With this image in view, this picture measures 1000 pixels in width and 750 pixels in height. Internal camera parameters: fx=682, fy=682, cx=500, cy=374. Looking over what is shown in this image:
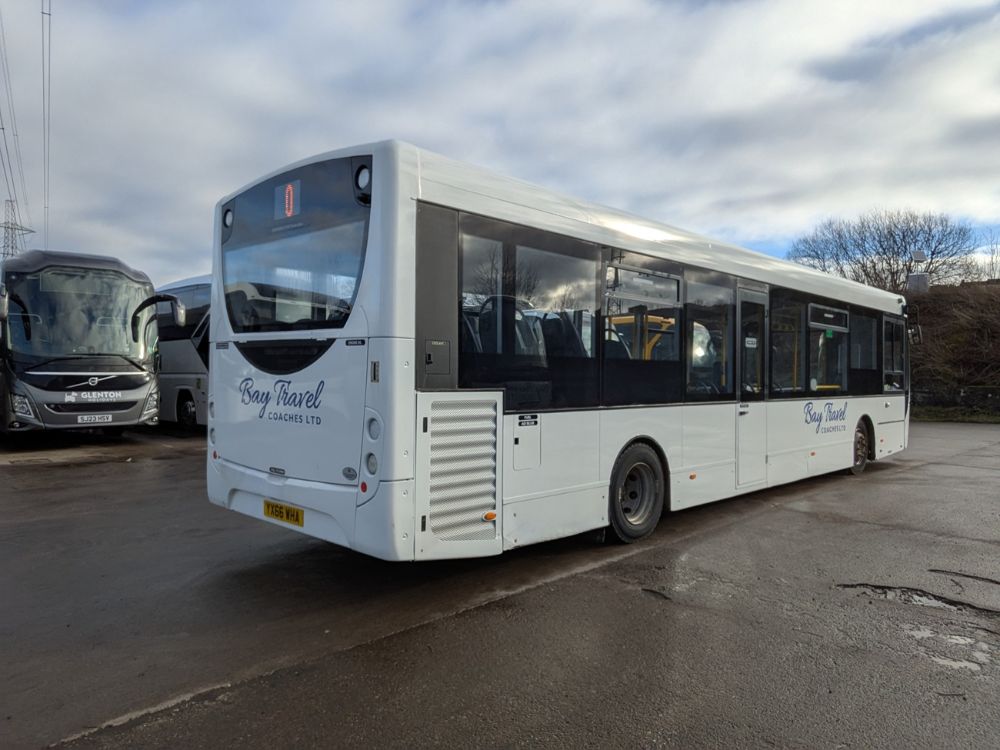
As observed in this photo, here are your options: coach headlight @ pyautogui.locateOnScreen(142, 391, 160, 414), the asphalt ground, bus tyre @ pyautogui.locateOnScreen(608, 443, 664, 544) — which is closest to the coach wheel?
coach headlight @ pyautogui.locateOnScreen(142, 391, 160, 414)

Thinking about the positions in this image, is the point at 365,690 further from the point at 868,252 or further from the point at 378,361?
the point at 868,252

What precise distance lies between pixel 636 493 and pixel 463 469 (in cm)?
249

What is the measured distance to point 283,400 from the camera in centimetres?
512

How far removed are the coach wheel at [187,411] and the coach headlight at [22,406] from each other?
3886 millimetres

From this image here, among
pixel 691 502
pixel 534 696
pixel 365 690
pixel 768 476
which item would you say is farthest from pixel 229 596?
pixel 768 476

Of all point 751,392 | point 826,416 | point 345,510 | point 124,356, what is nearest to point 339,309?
point 345,510

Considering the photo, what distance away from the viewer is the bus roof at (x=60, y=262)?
1291 centimetres

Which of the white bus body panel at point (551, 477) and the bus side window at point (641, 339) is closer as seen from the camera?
the white bus body panel at point (551, 477)

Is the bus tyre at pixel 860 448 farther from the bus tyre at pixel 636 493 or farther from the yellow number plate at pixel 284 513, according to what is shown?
the yellow number plate at pixel 284 513

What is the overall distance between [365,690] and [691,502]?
440 centimetres

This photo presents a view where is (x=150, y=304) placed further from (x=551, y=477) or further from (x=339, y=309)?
(x=551, y=477)

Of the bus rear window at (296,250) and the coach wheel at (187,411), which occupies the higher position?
the bus rear window at (296,250)

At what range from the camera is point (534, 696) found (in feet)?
11.6

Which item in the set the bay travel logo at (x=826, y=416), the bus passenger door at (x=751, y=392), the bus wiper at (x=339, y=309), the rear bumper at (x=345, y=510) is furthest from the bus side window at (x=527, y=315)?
the bay travel logo at (x=826, y=416)
